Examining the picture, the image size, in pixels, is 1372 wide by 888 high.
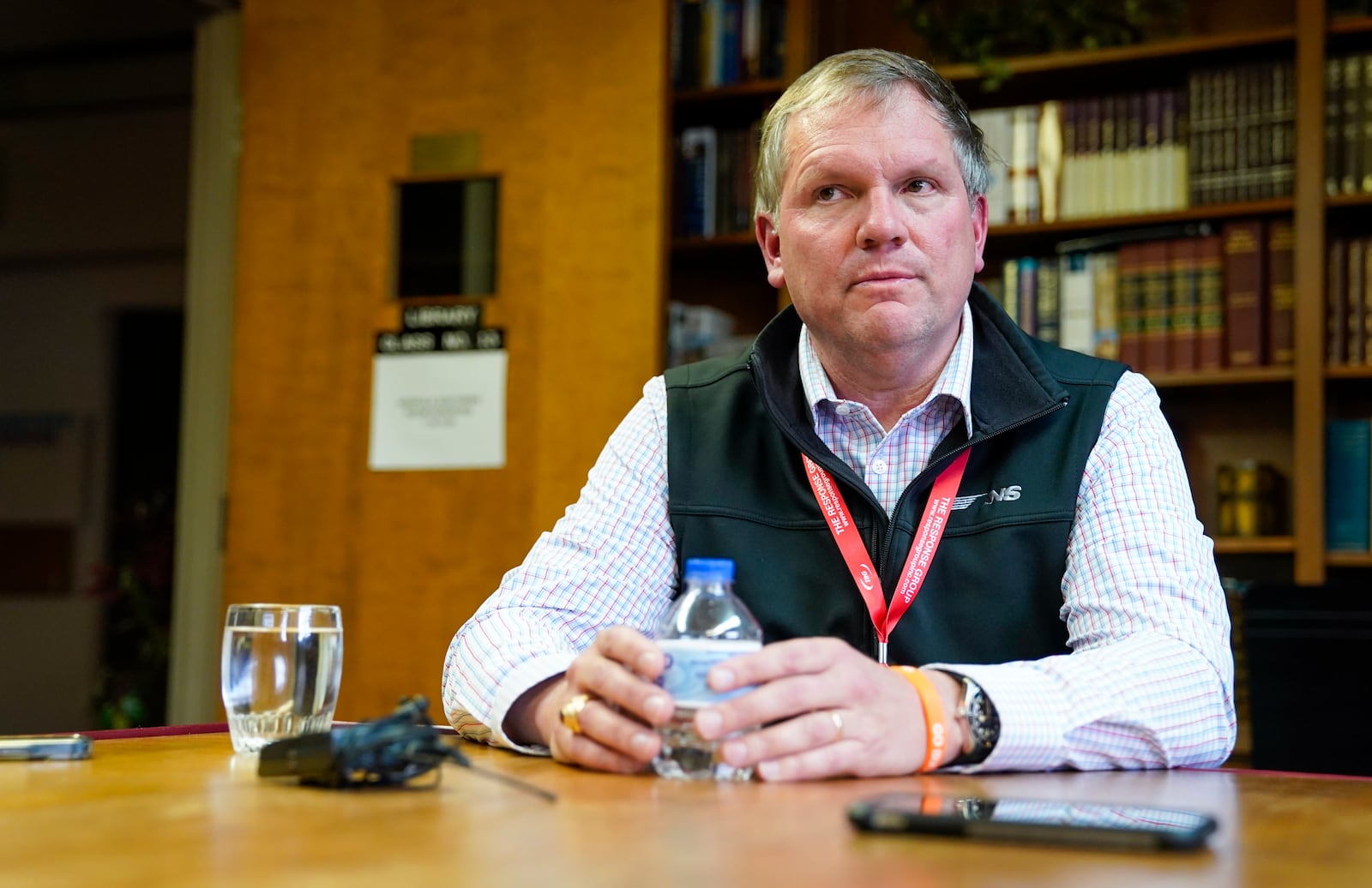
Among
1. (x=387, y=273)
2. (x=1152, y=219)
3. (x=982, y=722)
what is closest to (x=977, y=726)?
(x=982, y=722)

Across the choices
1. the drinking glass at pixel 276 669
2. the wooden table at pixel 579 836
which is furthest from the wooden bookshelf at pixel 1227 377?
the drinking glass at pixel 276 669

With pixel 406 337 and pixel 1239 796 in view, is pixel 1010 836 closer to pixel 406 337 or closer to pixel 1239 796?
pixel 1239 796

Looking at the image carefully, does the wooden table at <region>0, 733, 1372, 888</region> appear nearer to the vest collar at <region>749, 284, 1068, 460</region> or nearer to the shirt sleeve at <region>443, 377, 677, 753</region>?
the shirt sleeve at <region>443, 377, 677, 753</region>

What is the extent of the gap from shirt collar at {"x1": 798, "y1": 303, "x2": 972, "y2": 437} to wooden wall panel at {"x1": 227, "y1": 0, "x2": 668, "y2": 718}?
1.38 metres

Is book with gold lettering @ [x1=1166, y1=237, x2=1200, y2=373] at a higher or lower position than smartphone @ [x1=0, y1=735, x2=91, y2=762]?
higher

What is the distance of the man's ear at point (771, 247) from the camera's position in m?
2.01

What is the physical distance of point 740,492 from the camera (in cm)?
177

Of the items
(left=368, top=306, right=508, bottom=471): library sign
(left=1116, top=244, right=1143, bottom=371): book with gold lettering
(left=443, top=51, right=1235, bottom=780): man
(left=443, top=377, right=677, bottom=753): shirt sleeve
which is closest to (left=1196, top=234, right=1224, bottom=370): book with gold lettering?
(left=1116, top=244, right=1143, bottom=371): book with gold lettering

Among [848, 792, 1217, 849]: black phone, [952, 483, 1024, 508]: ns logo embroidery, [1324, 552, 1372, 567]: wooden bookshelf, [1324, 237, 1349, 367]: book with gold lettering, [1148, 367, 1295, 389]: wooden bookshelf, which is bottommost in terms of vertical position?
[848, 792, 1217, 849]: black phone

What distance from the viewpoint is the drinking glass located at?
3.90 feet

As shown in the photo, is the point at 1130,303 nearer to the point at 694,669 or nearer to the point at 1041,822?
the point at 694,669

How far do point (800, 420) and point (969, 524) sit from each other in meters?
0.28

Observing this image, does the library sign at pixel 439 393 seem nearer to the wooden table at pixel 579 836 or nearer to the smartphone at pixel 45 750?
the smartphone at pixel 45 750

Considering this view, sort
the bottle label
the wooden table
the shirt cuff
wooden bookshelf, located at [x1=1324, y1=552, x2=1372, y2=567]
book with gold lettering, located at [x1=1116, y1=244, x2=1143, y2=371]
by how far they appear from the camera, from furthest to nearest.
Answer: book with gold lettering, located at [x1=1116, y1=244, x2=1143, y2=371], wooden bookshelf, located at [x1=1324, y1=552, x2=1372, y2=567], the shirt cuff, the bottle label, the wooden table
